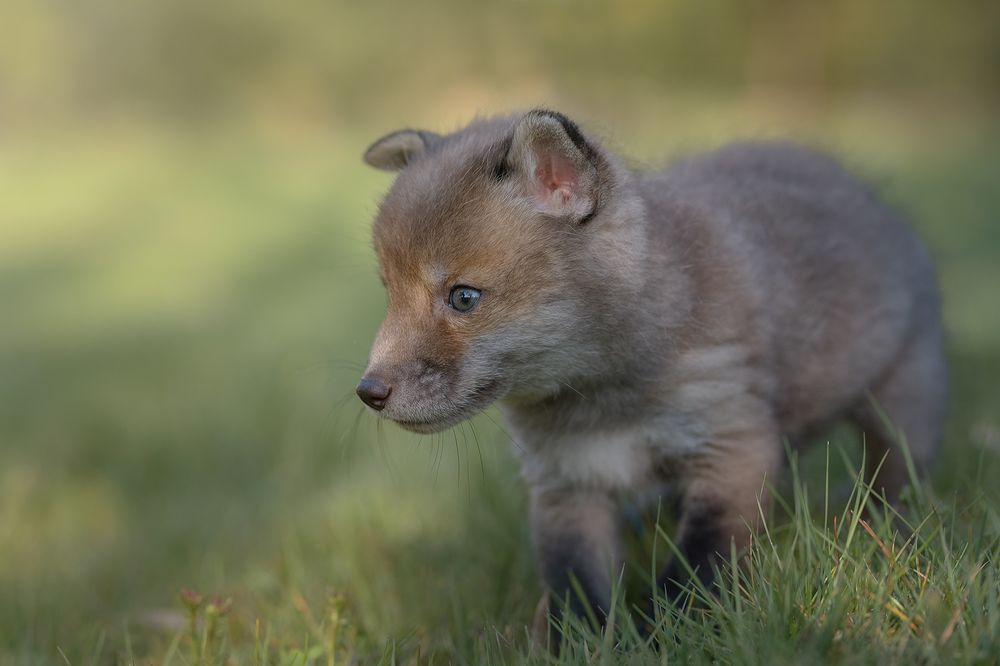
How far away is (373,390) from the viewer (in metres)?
2.94

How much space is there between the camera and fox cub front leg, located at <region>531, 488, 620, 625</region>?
11.4 ft

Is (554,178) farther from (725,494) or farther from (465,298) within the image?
(725,494)

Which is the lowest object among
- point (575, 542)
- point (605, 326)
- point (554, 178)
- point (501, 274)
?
point (575, 542)

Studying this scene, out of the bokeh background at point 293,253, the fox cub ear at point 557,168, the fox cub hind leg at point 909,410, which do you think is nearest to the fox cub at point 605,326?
the fox cub ear at point 557,168

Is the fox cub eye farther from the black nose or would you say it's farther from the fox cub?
the black nose

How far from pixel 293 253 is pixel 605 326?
9266 millimetres

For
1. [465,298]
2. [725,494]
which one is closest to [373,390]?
[465,298]

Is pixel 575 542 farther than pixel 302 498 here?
No

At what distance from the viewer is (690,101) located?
75.7 feet

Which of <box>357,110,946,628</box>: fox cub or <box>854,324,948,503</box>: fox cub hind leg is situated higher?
<box>357,110,946,628</box>: fox cub

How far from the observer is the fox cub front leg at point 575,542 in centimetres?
347

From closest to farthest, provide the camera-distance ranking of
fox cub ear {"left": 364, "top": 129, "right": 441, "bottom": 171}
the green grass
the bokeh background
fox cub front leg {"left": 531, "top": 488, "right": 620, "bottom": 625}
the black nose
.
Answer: the green grass
the black nose
fox cub front leg {"left": 531, "top": 488, "right": 620, "bottom": 625}
fox cub ear {"left": 364, "top": 129, "right": 441, "bottom": 171}
the bokeh background

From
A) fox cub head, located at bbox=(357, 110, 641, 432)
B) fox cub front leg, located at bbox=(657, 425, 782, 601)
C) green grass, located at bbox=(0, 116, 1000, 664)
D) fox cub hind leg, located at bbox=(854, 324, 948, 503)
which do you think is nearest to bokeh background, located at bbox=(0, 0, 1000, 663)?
green grass, located at bbox=(0, 116, 1000, 664)

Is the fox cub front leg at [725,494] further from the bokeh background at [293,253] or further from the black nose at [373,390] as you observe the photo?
the black nose at [373,390]
